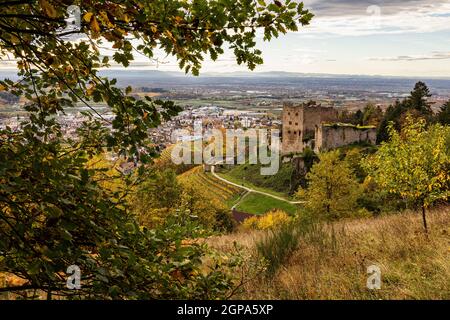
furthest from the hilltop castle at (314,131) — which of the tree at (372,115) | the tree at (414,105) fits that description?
the tree at (372,115)

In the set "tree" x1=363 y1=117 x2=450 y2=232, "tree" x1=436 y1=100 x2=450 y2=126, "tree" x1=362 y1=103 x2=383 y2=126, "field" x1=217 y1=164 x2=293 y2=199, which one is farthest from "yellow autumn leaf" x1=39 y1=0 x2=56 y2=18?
"tree" x1=362 y1=103 x2=383 y2=126

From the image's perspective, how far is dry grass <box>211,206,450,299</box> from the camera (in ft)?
19.1

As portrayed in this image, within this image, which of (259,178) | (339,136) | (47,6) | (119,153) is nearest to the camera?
(47,6)

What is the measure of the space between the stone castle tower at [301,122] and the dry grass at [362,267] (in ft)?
190

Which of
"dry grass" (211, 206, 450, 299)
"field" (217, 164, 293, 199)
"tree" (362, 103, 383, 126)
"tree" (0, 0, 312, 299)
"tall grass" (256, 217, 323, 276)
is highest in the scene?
"tree" (0, 0, 312, 299)

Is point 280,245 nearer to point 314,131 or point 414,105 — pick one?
point 314,131

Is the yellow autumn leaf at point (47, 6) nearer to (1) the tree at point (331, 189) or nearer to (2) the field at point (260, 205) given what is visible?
(1) the tree at point (331, 189)

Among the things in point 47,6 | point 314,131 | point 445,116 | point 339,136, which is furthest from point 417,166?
point 314,131

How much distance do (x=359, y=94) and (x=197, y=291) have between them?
11045 centimetres

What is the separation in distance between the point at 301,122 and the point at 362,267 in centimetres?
6154

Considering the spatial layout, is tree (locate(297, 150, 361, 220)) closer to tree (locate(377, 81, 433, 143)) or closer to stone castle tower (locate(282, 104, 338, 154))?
stone castle tower (locate(282, 104, 338, 154))

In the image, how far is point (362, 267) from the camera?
6992 millimetres

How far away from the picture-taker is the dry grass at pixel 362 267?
19.1 ft

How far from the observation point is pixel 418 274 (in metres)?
6.36
